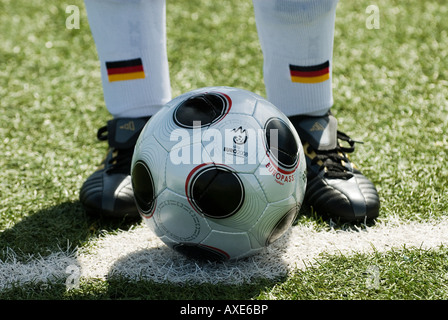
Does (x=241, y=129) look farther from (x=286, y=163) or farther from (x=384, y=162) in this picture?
(x=384, y=162)

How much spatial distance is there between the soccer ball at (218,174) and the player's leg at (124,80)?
0.45 metres

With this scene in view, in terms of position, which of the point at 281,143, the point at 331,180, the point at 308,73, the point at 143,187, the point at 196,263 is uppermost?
the point at 308,73

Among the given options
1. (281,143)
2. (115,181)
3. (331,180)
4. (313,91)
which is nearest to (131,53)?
(115,181)

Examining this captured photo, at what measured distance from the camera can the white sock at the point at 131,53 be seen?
260cm

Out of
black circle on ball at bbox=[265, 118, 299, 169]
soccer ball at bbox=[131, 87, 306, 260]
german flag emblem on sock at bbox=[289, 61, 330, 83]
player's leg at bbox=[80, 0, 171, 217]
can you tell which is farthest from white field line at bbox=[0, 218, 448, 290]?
german flag emblem on sock at bbox=[289, 61, 330, 83]

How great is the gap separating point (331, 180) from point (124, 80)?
3.45 feet

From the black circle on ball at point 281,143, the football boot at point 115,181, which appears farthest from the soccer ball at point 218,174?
the football boot at point 115,181

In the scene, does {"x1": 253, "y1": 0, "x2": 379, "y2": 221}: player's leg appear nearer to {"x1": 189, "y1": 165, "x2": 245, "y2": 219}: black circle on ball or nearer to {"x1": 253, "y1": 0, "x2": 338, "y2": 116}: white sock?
{"x1": 253, "y1": 0, "x2": 338, "y2": 116}: white sock

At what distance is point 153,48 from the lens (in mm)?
2699

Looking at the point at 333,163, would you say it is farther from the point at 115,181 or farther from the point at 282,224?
the point at 115,181

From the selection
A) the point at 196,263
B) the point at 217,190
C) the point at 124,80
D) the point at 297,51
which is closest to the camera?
the point at 217,190

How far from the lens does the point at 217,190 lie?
200 cm

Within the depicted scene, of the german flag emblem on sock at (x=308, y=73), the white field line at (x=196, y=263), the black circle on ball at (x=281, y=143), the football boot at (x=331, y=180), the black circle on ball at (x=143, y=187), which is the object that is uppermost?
the german flag emblem on sock at (x=308, y=73)

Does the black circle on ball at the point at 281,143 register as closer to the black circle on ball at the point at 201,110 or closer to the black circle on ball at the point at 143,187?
the black circle on ball at the point at 201,110
